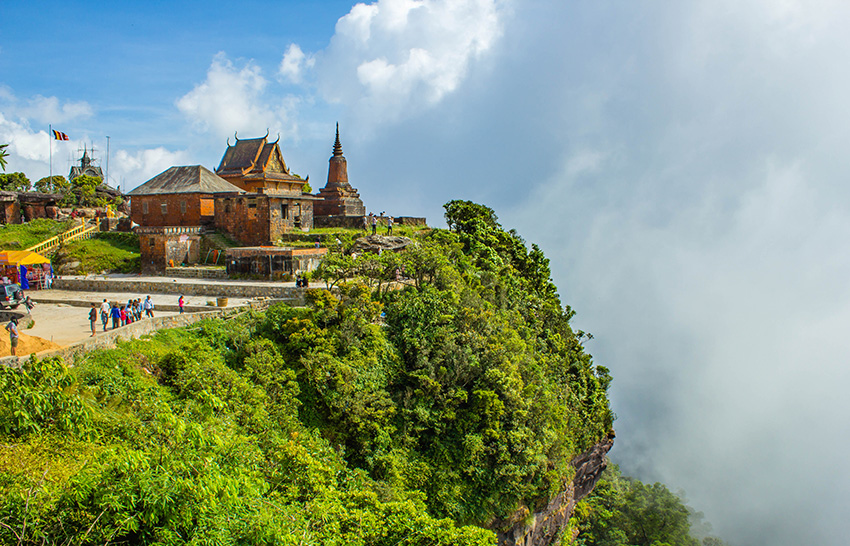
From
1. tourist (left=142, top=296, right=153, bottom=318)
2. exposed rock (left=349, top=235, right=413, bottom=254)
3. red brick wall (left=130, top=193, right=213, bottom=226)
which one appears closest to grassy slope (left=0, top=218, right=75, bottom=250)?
red brick wall (left=130, top=193, right=213, bottom=226)

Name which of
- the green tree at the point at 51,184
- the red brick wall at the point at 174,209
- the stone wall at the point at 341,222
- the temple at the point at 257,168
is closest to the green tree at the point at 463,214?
the stone wall at the point at 341,222

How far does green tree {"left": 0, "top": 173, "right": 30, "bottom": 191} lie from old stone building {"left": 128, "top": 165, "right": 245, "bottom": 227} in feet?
89.3

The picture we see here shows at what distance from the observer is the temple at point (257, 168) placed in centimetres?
4328

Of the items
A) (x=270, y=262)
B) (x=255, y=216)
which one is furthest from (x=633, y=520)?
(x=255, y=216)

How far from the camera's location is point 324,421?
1919cm

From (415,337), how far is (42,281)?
19.9m

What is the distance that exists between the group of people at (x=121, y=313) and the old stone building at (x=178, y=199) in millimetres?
13553

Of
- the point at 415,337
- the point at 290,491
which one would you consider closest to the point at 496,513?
the point at 415,337

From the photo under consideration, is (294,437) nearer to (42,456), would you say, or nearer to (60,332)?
(42,456)

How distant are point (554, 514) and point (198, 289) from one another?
19.2 m

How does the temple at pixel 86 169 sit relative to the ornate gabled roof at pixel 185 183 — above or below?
above

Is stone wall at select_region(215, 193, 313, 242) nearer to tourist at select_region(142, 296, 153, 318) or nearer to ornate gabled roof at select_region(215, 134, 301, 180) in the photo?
ornate gabled roof at select_region(215, 134, 301, 180)

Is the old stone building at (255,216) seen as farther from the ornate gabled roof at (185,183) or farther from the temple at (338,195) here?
the temple at (338,195)

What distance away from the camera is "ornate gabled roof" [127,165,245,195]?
122 feet
